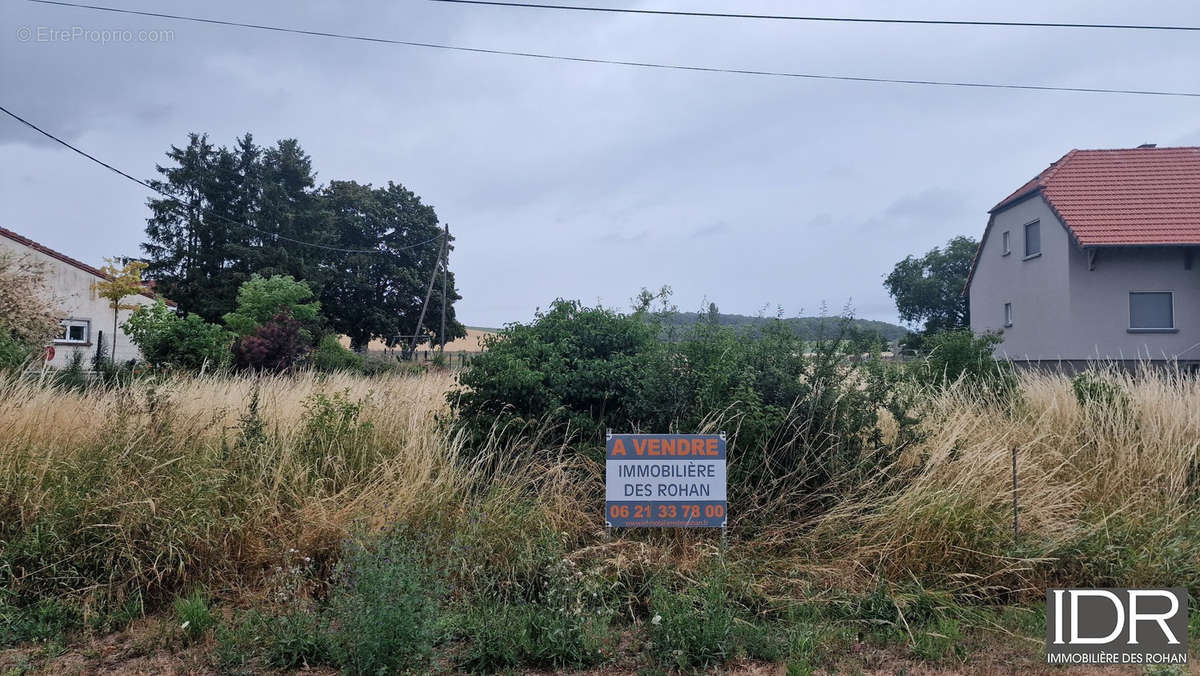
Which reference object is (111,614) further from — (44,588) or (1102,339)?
(1102,339)

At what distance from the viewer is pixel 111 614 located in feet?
15.1

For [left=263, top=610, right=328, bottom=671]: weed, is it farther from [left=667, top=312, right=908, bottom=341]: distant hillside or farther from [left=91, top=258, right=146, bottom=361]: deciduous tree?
[left=91, top=258, right=146, bottom=361]: deciduous tree

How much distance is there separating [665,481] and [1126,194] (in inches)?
983

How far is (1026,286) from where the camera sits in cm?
2661

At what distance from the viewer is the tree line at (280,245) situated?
41438mm

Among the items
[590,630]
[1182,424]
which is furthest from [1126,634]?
[1182,424]

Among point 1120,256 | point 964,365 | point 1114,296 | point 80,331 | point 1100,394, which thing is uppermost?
point 1120,256

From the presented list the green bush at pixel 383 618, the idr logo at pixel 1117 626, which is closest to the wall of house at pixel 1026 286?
the idr logo at pixel 1117 626

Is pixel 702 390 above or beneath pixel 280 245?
beneath

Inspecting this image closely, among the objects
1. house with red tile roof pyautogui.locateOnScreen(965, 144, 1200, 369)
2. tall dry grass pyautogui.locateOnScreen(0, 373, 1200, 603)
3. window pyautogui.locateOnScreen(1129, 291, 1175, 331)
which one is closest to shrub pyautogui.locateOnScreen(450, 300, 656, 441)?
A: tall dry grass pyautogui.locateOnScreen(0, 373, 1200, 603)

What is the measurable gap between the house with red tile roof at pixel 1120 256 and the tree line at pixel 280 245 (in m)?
26.1

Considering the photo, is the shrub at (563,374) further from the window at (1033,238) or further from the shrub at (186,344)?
the window at (1033,238)

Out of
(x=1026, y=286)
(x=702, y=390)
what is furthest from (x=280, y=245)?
(x=702, y=390)

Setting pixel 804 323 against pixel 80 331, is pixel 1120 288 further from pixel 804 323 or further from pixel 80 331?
pixel 80 331
